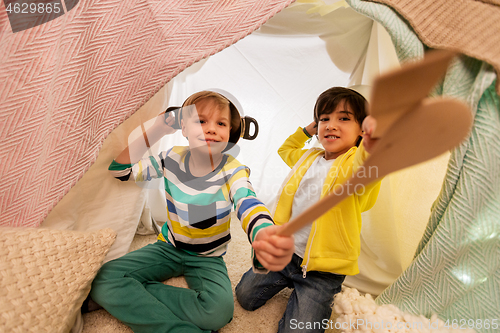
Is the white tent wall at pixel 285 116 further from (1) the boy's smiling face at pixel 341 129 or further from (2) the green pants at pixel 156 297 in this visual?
(1) the boy's smiling face at pixel 341 129

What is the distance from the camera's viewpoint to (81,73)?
54 centimetres

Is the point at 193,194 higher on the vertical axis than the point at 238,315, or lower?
higher

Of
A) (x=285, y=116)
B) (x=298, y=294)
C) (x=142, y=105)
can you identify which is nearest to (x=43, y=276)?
(x=142, y=105)

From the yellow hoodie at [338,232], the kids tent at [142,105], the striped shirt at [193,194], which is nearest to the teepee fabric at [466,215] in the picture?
the kids tent at [142,105]

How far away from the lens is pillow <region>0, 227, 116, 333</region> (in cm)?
44

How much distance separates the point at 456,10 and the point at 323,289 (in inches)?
25.7

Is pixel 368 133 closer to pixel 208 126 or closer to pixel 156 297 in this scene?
pixel 208 126

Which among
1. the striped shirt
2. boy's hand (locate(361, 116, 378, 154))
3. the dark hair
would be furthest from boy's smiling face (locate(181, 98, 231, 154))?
boy's hand (locate(361, 116, 378, 154))

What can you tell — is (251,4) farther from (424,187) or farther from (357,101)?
(424,187)

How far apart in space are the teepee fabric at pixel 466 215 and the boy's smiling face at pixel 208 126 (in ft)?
1.23

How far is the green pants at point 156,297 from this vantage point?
23.6 inches

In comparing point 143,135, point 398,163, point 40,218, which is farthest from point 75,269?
point 398,163

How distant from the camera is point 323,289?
707 millimetres

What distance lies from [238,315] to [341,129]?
541mm
